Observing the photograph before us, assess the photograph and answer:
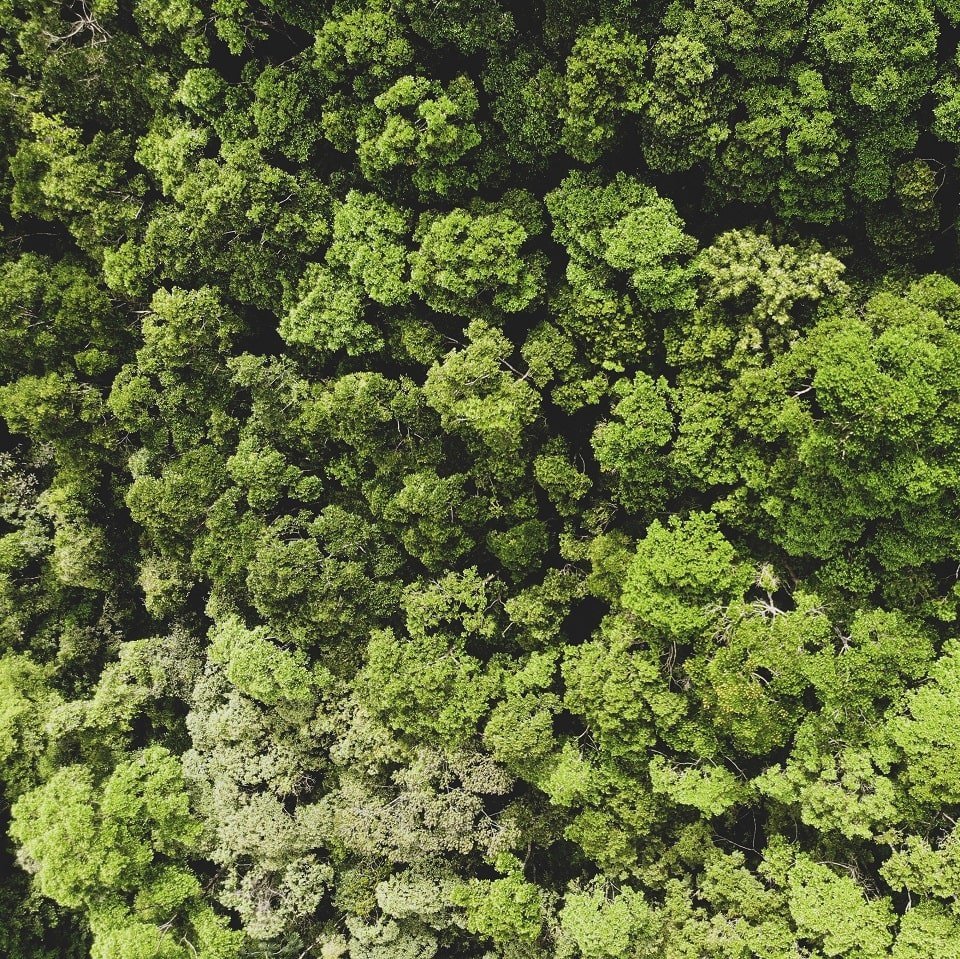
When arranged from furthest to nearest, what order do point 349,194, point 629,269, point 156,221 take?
point 156,221, point 349,194, point 629,269

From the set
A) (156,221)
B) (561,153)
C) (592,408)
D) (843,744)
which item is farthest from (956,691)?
(156,221)

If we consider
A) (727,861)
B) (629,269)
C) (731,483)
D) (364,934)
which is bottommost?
(364,934)

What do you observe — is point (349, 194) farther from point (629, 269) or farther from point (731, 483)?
point (731, 483)

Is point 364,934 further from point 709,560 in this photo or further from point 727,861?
point 709,560

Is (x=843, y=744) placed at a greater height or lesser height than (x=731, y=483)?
lesser

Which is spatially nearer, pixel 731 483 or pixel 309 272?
pixel 731 483

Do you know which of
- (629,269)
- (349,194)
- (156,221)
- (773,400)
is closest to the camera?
(773,400)
